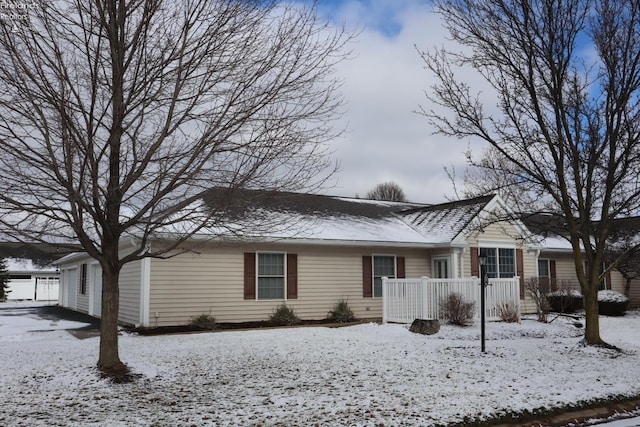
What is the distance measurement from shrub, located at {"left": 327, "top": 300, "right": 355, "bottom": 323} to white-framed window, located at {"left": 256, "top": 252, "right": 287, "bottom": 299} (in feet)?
5.72

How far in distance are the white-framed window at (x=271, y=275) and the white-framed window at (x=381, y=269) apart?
342cm

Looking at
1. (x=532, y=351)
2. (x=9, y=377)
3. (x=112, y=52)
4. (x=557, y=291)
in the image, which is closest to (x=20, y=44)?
(x=112, y=52)

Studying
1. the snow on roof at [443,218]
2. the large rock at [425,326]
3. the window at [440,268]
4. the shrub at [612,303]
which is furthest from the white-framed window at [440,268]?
the shrub at [612,303]

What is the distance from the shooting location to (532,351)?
11195mm

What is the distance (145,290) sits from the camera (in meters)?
14.6

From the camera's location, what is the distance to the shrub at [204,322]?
14758 mm

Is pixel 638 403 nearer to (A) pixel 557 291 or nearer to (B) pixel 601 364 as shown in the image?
(B) pixel 601 364

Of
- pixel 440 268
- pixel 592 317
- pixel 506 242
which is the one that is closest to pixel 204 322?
pixel 440 268

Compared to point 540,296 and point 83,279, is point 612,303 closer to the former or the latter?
point 540,296

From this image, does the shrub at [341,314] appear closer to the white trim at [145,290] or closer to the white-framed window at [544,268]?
the white trim at [145,290]

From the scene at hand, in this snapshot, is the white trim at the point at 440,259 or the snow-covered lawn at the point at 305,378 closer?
the snow-covered lawn at the point at 305,378

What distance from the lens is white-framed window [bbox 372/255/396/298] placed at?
60.3 ft

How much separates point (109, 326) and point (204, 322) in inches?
254

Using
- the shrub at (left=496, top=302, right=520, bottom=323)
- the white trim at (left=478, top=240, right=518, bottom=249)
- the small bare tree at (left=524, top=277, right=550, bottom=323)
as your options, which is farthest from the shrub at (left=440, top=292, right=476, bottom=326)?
the white trim at (left=478, top=240, right=518, bottom=249)
